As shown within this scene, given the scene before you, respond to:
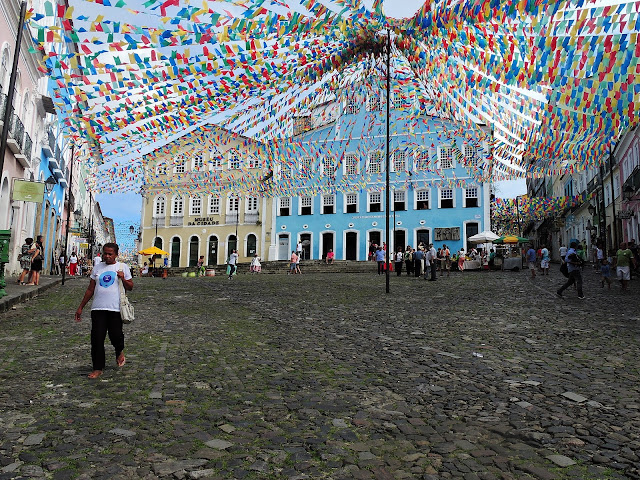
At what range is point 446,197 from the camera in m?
38.1

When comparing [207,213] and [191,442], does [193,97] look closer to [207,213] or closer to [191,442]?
[191,442]

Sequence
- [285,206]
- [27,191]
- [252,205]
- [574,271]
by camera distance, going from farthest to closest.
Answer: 1. [252,205]
2. [285,206]
3. [27,191]
4. [574,271]

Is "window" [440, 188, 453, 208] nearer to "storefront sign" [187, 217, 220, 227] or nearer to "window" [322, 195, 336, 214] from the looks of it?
"window" [322, 195, 336, 214]

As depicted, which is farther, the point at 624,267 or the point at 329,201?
the point at 329,201

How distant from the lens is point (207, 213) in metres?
44.9

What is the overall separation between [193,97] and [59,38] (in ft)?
8.83

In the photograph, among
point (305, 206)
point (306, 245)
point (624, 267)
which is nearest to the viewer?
point (624, 267)

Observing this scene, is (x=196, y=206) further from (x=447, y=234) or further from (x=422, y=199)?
(x=447, y=234)

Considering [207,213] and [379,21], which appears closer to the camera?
[379,21]

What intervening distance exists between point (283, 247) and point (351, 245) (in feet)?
19.6

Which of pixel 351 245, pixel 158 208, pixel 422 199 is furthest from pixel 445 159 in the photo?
pixel 158 208

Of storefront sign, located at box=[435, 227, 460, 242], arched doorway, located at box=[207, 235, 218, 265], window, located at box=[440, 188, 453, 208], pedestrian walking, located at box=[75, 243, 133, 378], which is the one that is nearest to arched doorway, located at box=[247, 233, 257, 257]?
arched doorway, located at box=[207, 235, 218, 265]

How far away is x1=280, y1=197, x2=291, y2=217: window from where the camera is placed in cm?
4269

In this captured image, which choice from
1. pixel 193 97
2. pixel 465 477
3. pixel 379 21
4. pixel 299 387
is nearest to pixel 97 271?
pixel 299 387
